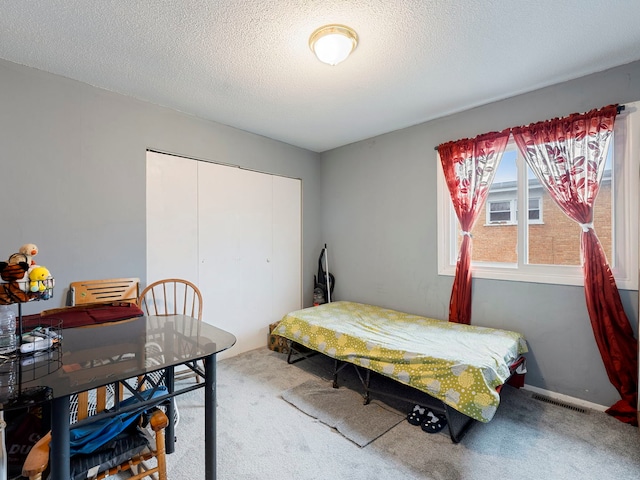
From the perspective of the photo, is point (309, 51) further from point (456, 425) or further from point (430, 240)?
point (456, 425)

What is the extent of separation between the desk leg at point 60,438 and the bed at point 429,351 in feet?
5.81

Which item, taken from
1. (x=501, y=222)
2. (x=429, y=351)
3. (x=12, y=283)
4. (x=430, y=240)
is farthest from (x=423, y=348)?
(x=12, y=283)

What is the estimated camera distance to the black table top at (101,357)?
3.12ft

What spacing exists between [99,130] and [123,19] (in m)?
1.09

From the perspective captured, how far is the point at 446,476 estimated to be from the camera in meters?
1.60

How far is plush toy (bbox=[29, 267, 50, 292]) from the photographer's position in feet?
3.99

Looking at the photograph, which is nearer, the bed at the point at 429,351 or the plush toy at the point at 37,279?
the plush toy at the point at 37,279

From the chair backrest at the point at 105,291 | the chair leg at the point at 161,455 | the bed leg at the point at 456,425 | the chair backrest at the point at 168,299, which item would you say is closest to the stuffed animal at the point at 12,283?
the chair leg at the point at 161,455

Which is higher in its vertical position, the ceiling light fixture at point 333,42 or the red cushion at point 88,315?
the ceiling light fixture at point 333,42

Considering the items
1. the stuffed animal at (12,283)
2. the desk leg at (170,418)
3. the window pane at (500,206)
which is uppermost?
the window pane at (500,206)

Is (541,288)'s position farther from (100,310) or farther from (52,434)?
(100,310)

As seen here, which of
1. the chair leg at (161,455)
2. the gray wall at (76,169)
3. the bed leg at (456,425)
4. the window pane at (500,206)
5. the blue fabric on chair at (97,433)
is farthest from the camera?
the window pane at (500,206)

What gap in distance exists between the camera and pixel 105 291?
7.87 feet

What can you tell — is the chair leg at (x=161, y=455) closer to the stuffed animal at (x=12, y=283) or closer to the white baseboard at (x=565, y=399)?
the stuffed animal at (x=12, y=283)
